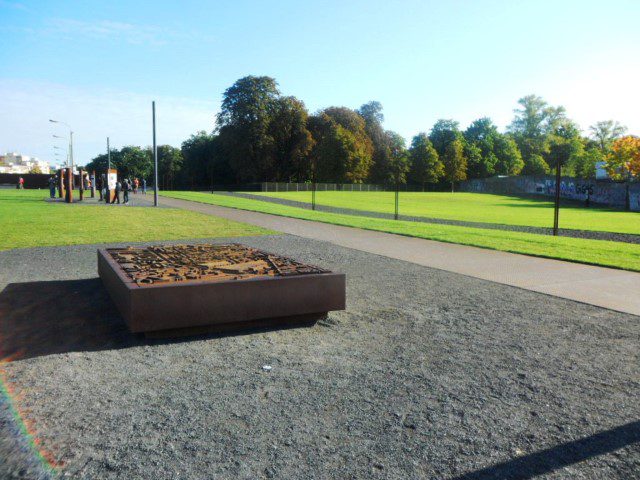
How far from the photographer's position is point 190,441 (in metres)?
3.38

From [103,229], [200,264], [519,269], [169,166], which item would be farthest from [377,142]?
[200,264]

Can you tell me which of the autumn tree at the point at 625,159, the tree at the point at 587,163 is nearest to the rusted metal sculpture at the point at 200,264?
the autumn tree at the point at 625,159

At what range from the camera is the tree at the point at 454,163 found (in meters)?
91.4

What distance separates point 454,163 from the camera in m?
91.2

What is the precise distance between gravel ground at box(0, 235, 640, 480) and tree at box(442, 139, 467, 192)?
8746 centimetres

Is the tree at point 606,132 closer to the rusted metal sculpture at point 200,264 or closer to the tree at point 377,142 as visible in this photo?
the tree at point 377,142

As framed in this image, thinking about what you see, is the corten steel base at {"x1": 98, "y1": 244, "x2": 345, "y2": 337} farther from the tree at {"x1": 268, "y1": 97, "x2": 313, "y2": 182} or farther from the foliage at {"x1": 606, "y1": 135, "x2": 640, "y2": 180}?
the tree at {"x1": 268, "y1": 97, "x2": 313, "y2": 182}

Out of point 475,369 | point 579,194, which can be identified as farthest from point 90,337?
point 579,194

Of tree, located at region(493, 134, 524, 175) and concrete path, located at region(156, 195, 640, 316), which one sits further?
tree, located at region(493, 134, 524, 175)

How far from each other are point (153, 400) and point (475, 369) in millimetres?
2780

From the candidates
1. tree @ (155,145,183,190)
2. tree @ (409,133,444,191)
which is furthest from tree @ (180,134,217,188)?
tree @ (409,133,444,191)

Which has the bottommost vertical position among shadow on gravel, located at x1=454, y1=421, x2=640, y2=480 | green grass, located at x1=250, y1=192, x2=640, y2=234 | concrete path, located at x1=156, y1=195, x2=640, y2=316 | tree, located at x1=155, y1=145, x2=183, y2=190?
green grass, located at x1=250, y1=192, x2=640, y2=234

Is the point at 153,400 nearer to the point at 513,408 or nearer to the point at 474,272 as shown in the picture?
the point at 513,408

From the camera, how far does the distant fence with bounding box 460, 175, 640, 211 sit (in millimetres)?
52056
